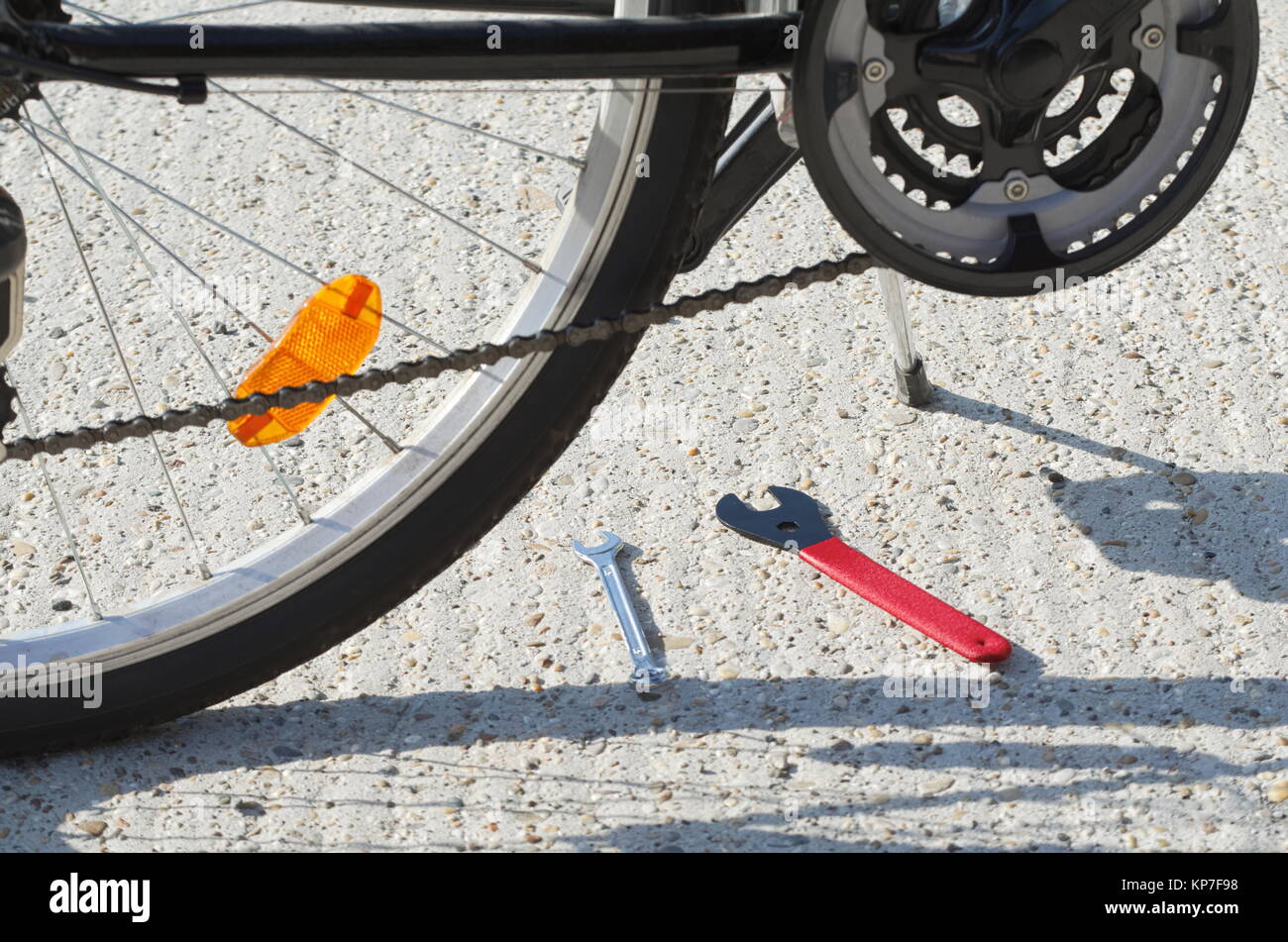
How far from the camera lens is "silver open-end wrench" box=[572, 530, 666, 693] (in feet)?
6.46

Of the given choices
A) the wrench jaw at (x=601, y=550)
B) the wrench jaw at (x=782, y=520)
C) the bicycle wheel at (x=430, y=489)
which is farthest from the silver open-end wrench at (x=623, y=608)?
the bicycle wheel at (x=430, y=489)

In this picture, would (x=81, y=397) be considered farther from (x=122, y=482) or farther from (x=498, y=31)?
(x=498, y=31)

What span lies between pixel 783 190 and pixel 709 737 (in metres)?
1.45

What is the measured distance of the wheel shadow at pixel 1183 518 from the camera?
2080mm

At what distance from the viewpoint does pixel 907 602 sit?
203 cm

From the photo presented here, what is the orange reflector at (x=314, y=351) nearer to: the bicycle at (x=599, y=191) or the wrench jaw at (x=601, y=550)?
the bicycle at (x=599, y=191)

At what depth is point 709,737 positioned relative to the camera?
1876 mm

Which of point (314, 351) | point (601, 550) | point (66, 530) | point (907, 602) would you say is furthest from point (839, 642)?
point (66, 530)

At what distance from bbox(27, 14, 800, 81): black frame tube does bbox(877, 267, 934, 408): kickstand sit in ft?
2.23

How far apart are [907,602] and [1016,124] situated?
696mm

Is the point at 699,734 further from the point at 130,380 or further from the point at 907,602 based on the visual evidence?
the point at 130,380

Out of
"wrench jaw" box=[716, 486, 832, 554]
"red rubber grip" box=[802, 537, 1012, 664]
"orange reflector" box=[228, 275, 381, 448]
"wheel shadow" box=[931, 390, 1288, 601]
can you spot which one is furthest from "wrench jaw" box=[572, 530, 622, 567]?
"wheel shadow" box=[931, 390, 1288, 601]

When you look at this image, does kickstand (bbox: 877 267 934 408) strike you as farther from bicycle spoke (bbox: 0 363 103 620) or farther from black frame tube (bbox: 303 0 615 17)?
bicycle spoke (bbox: 0 363 103 620)

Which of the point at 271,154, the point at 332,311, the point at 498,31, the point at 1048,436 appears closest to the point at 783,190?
the point at 1048,436
